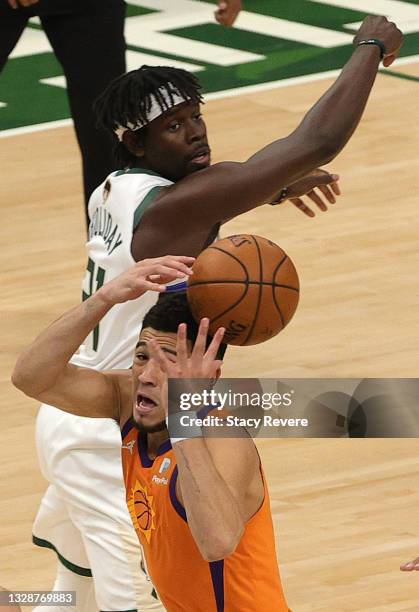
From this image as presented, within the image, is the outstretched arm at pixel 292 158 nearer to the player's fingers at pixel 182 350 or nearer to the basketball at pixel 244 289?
the basketball at pixel 244 289

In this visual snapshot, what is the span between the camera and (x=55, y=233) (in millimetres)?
9617

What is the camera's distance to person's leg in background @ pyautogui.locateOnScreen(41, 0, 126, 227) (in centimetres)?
776

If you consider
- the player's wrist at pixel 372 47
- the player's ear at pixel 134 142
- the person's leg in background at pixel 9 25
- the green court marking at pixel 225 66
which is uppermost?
the player's wrist at pixel 372 47

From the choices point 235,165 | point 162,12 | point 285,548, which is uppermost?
point 235,165

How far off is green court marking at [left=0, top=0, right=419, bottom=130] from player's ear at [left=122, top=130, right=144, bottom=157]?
241 inches

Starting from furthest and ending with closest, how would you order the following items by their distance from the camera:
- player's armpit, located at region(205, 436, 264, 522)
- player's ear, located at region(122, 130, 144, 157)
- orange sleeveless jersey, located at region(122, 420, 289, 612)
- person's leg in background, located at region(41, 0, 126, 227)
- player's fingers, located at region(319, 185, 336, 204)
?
person's leg in background, located at region(41, 0, 126, 227) → player's fingers, located at region(319, 185, 336, 204) → player's ear, located at region(122, 130, 144, 157) → orange sleeveless jersey, located at region(122, 420, 289, 612) → player's armpit, located at region(205, 436, 264, 522)

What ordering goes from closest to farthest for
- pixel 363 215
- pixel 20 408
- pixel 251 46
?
pixel 20 408 < pixel 363 215 < pixel 251 46

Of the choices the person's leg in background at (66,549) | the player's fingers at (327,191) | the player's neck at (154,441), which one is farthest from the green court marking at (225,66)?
the player's neck at (154,441)

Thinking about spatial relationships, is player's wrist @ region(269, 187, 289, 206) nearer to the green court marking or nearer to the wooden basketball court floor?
the wooden basketball court floor

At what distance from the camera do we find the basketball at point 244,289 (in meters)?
4.57

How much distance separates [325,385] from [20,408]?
3100 mm

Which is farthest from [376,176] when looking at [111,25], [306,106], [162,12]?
[162,12]

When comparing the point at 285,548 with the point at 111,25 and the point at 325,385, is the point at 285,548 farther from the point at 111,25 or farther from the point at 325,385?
the point at 111,25

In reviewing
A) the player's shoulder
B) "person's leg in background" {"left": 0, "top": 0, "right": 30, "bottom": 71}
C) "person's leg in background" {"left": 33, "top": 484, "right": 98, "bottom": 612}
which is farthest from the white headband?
"person's leg in background" {"left": 0, "top": 0, "right": 30, "bottom": 71}
